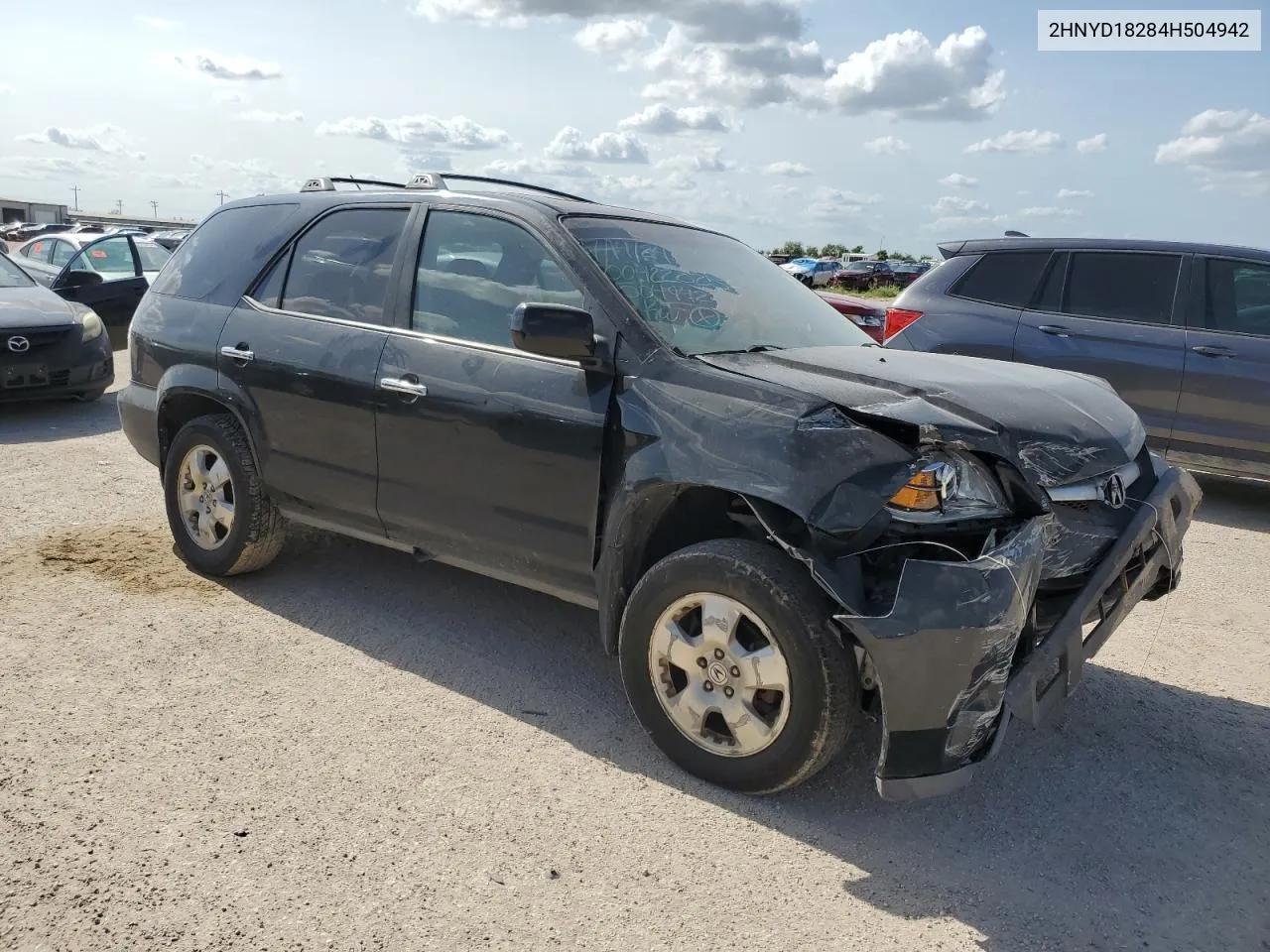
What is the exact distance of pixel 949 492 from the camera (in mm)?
2904

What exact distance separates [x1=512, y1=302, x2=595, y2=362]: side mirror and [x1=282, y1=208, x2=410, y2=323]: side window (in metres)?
1.05

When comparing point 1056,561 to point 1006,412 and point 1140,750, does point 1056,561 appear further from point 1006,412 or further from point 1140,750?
point 1140,750

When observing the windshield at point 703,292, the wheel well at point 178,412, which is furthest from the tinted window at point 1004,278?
the wheel well at point 178,412

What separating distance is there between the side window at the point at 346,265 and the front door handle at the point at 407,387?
329mm

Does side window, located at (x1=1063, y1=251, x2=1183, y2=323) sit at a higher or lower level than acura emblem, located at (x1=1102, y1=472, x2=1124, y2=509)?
higher

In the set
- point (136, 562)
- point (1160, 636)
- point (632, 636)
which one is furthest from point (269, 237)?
point (1160, 636)

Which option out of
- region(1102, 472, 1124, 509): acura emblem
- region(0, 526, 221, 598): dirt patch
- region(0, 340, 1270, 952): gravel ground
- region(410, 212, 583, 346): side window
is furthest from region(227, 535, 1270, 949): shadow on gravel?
region(410, 212, 583, 346): side window

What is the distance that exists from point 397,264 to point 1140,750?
3.35 m

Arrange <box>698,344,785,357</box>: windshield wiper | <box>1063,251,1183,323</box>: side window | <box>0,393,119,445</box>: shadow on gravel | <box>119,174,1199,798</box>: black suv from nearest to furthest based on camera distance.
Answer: <box>119,174,1199,798</box>: black suv, <box>698,344,785,357</box>: windshield wiper, <box>1063,251,1183,323</box>: side window, <box>0,393,119,445</box>: shadow on gravel

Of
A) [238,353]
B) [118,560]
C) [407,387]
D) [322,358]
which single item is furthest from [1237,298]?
[118,560]

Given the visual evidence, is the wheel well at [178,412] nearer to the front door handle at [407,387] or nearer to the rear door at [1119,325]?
the front door handle at [407,387]

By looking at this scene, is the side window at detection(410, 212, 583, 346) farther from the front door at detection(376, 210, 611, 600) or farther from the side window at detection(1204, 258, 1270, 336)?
the side window at detection(1204, 258, 1270, 336)

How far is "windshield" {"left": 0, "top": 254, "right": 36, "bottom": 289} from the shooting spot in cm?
948

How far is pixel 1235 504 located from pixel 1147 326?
1519 millimetres
